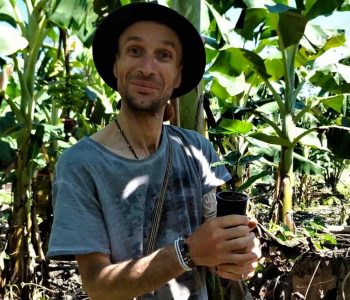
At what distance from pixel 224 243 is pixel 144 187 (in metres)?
0.27

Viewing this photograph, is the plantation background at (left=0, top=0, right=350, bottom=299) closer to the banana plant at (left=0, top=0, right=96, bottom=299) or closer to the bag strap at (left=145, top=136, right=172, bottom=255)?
the banana plant at (left=0, top=0, right=96, bottom=299)

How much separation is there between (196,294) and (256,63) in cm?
149

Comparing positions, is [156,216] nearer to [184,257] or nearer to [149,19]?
[184,257]

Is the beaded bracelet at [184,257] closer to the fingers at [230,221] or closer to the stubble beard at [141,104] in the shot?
the fingers at [230,221]

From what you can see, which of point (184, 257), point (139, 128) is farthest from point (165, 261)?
point (139, 128)

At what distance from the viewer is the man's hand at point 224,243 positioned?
785 millimetres

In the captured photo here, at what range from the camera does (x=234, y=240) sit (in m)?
0.79

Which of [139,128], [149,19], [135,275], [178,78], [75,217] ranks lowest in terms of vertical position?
[135,275]

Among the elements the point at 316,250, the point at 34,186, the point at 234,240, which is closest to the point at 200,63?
the point at 234,240

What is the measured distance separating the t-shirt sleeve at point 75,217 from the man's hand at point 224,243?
20 cm

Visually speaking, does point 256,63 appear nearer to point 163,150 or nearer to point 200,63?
point 200,63

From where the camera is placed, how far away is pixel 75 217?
0.89 m

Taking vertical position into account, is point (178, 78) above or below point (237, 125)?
above

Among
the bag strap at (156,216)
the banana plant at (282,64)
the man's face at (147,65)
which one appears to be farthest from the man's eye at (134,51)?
the banana plant at (282,64)
